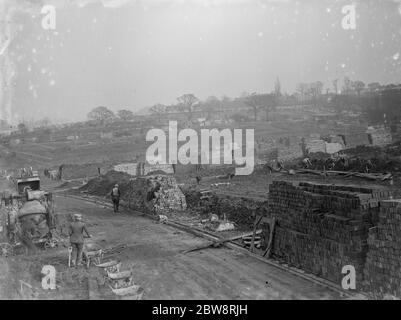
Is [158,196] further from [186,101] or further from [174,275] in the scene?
[186,101]

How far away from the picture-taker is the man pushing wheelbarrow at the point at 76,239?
11727mm

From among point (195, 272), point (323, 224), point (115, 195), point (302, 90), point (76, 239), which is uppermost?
point (302, 90)

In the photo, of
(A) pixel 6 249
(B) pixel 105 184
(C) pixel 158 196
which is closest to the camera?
(A) pixel 6 249

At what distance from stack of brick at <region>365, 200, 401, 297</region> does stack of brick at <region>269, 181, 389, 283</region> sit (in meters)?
0.28

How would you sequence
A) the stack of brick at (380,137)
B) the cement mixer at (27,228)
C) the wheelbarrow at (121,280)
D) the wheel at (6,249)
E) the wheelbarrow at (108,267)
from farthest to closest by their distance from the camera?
the stack of brick at (380,137), the cement mixer at (27,228), the wheel at (6,249), the wheelbarrow at (108,267), the wheelbarrow at (121,280)

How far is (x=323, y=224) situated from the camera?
10320 mm

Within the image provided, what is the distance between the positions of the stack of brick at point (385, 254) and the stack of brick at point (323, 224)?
279 millimetres

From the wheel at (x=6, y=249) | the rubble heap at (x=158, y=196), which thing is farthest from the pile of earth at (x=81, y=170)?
the wheel at (x=6, y=249)

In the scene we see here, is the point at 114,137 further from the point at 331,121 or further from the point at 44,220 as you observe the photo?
the point at 44,220

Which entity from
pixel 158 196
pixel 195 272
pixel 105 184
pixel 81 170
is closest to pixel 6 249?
pixel 195 272

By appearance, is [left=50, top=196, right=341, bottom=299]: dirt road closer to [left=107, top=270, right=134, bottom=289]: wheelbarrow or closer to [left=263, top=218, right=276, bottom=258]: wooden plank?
[left=107, top=270, right=134, bottom=289]: wheelbarrow

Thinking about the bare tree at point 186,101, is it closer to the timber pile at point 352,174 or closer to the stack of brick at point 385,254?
the timber pile at point 352,174

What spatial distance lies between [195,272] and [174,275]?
55 centimetres
